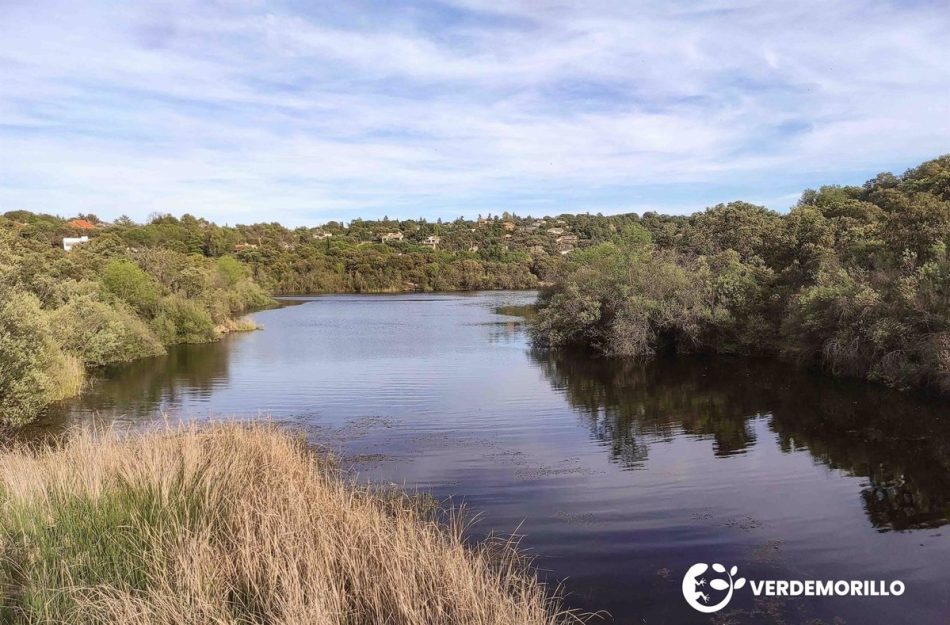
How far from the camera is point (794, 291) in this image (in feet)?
112

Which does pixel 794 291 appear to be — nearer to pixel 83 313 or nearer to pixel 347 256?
pixel 83 313

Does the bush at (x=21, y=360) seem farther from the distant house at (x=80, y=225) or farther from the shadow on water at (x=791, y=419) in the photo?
the distant house at (x=80, y=225)

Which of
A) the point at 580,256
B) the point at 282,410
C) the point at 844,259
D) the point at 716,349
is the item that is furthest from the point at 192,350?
the point at 844,259

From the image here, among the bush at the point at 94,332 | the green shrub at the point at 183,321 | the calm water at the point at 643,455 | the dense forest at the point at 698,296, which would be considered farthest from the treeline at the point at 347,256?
the calm water at the point at 643,455

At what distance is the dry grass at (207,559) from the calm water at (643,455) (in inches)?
129

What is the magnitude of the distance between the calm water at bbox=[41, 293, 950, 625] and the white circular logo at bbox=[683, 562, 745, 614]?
164mm

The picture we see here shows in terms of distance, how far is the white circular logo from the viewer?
9125 mm

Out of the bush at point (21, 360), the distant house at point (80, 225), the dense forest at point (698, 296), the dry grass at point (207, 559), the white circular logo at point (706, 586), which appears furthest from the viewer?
the distant house at point (80, 225)

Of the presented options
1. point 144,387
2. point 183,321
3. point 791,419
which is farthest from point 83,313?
point 791,419

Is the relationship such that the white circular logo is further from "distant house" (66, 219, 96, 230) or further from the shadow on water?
"distant house" (66, 219, 96, 230)

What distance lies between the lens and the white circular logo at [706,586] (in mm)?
9125

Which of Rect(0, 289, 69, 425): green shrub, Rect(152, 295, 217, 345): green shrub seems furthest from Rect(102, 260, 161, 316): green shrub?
Rect(0, 289, 69, 425): green shrub

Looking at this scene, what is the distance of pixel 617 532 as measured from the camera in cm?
1157

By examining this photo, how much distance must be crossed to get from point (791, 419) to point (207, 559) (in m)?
19.2
